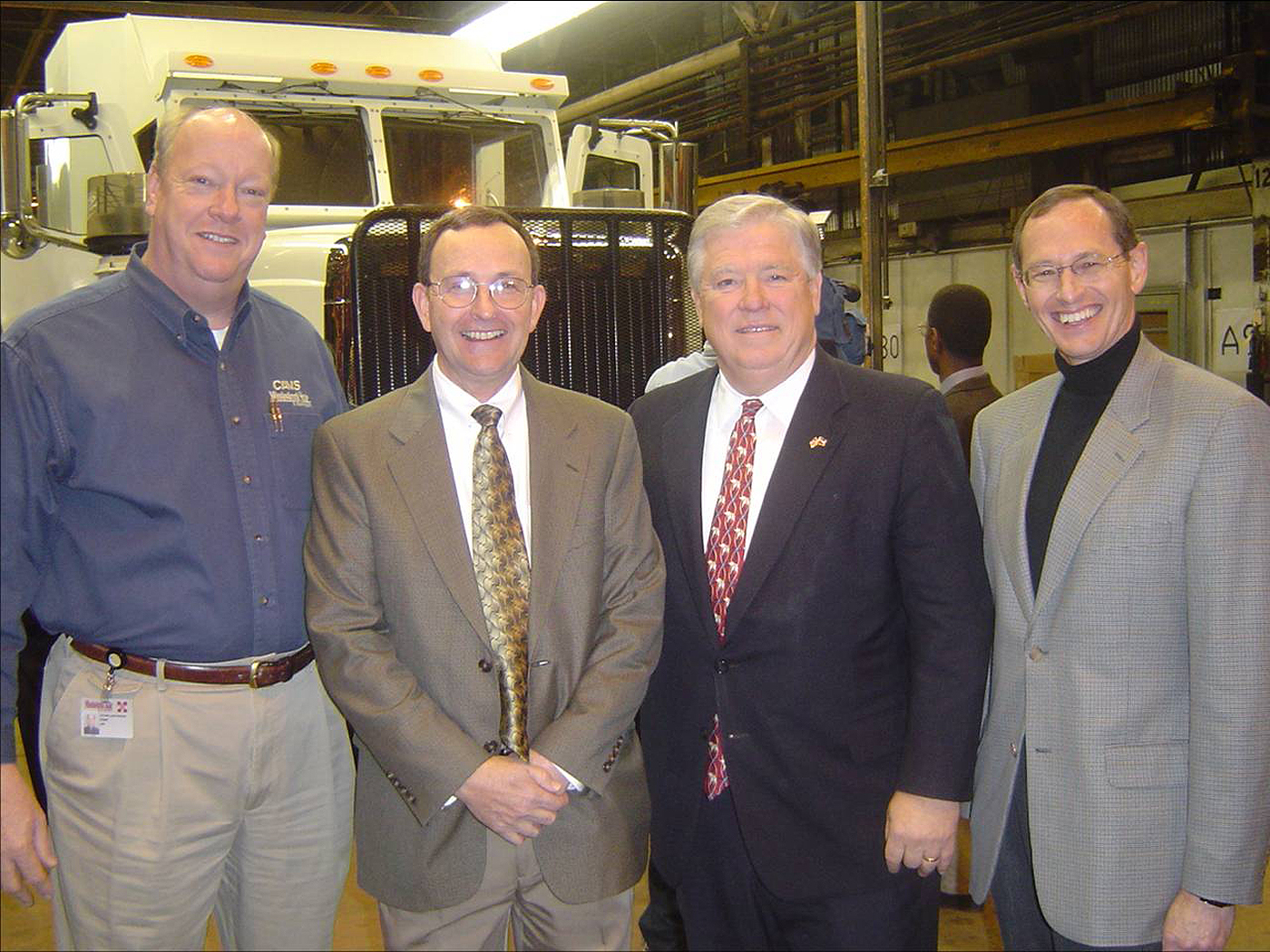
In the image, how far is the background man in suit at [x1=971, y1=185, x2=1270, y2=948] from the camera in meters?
2.08

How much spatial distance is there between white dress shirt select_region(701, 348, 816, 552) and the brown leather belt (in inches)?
36.6

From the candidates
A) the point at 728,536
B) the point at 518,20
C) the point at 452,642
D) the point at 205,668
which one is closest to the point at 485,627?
the point at 452,642

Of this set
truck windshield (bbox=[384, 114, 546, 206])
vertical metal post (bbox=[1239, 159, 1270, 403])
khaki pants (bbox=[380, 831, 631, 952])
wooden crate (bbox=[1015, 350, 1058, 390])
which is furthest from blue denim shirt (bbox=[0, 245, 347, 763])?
wooden crate (bbox=[1015, 350, 1058, 390])

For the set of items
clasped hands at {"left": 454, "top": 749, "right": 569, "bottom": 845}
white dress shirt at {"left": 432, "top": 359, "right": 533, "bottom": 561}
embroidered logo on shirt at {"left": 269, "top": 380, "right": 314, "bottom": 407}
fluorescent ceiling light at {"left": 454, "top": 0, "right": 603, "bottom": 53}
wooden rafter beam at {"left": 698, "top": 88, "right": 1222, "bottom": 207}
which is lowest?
clasped hands at {"left": 454, "top": 749, "right": 569, "bottom": 845}

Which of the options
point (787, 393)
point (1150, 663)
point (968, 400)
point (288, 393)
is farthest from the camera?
point (968, 400)

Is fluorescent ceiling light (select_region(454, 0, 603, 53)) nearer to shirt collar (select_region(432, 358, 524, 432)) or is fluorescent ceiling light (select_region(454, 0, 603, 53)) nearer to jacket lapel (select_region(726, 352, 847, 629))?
shirt collar (select_region(432, 358, 524, 432))

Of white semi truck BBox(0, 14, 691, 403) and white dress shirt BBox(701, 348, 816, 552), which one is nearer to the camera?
white dress shirt BBox(701, 348, 816, 552)

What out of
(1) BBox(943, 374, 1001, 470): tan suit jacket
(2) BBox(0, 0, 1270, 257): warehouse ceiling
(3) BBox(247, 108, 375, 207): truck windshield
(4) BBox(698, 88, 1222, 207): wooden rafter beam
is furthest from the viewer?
(2) BBox(0, 0, 1270, 257): warehouse ceiling

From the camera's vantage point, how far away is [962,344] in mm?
4457

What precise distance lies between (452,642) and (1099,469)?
1.25 meters

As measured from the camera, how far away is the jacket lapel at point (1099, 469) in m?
2.18

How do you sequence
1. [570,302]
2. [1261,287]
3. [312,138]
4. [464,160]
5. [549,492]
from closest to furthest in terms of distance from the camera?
[549,492]
[570,302]
[312,138]
[464,160]
[1261,287]

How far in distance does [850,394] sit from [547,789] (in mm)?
983

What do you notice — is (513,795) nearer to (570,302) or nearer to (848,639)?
(848,639)
